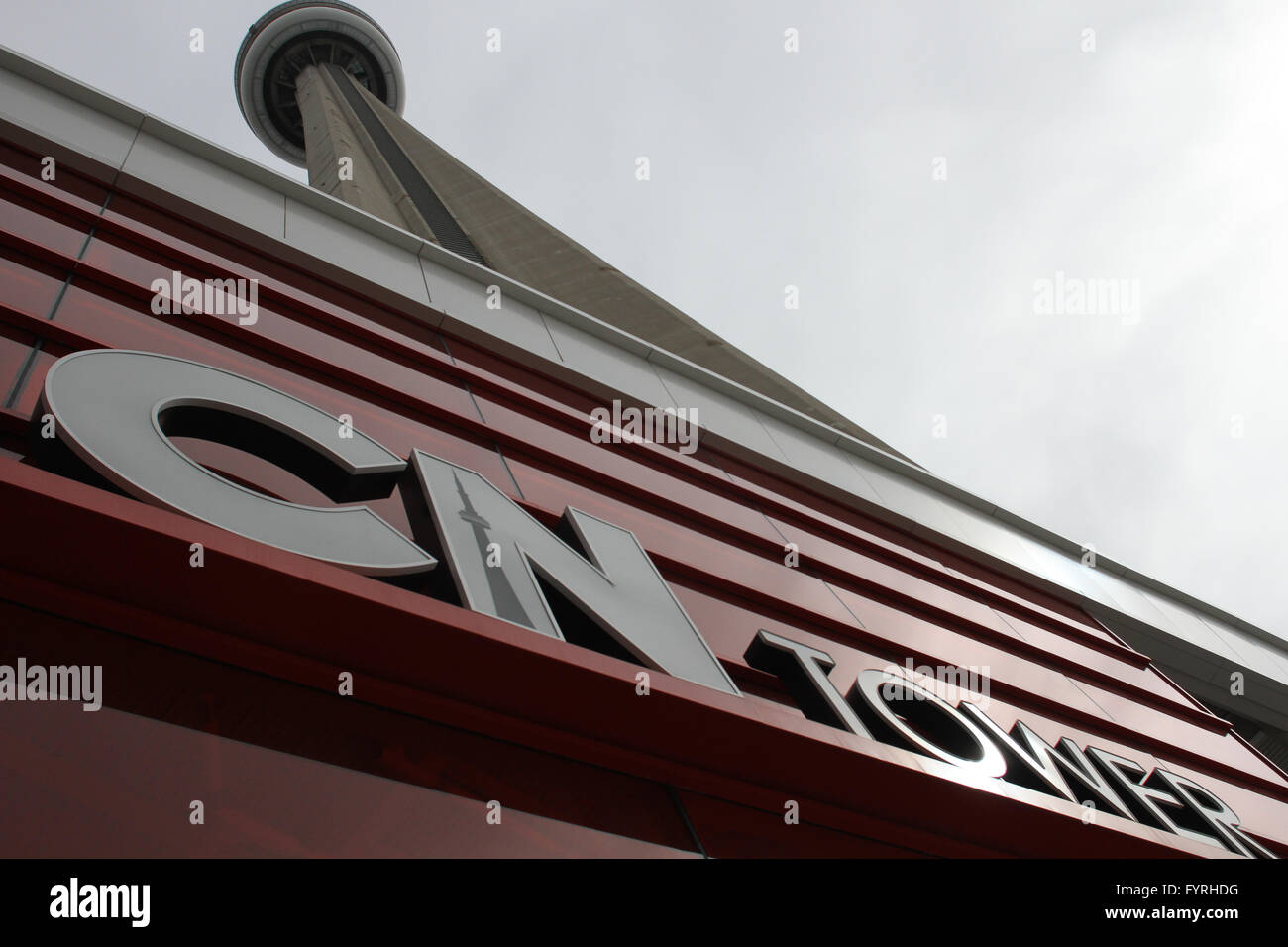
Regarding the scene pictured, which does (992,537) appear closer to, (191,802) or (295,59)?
(191,802)

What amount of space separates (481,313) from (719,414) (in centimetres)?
268

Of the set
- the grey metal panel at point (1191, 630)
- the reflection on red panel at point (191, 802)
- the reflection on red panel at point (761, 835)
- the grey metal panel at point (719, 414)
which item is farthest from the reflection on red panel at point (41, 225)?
the grey metal panel at point (1191, 630)

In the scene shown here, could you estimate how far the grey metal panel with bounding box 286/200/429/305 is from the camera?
7.93 m

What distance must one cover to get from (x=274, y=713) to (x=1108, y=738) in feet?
23.4

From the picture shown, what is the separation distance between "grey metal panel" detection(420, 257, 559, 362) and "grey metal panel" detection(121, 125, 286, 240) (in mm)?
1329

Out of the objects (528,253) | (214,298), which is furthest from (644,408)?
(528,253)

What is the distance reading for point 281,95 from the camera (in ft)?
132

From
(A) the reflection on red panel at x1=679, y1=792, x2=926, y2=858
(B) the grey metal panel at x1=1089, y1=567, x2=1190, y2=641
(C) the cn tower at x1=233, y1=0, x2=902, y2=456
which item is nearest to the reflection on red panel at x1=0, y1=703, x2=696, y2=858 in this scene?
(A) the reflection on red panel at x1=679, y1=792, x2=926, y2=858

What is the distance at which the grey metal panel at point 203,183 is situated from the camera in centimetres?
737

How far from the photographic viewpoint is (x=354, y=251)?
826cm

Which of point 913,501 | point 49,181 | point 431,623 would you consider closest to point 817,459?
point 913,501

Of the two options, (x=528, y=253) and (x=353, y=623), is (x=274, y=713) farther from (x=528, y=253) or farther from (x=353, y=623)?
(x=528, y=253)

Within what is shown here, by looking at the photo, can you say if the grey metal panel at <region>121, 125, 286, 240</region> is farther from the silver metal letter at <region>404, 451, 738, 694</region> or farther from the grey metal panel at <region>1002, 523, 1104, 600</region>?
the grey metal panel at <region>1002, 523, 1104, 600</region>

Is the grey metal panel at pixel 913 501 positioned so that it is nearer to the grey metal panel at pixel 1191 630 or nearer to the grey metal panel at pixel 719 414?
the grey metal panel at pixel 719 414
